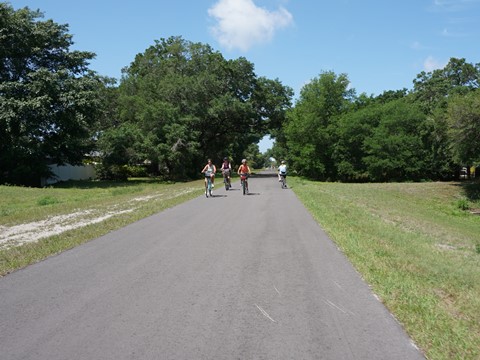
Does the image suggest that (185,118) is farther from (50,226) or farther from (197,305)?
(197,305)

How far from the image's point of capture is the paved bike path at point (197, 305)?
4.07 m

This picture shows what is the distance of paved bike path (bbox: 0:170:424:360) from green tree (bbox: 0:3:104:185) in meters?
27.7

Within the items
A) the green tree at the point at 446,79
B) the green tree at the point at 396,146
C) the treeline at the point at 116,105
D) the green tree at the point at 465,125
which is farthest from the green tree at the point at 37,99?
the green tree at the point at 446,79

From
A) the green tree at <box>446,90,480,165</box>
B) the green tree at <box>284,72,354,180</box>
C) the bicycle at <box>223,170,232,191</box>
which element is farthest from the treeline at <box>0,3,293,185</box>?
the green tree at <box>446,90,480,165</box>

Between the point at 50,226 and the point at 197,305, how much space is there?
8.62 meters

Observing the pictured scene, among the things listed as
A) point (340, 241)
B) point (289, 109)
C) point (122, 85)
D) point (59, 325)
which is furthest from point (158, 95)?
point (59, 325)

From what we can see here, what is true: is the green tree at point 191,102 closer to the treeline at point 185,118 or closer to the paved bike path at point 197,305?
the treeline at point 185,118

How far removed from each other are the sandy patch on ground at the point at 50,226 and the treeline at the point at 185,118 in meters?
20.3

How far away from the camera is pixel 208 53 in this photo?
53312 millimetres

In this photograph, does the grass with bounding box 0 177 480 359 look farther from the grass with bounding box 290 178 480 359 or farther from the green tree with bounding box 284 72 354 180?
the green tree with bounding box 284 72 354 180

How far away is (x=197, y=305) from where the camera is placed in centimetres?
523

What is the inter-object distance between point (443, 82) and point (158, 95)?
47.6 m

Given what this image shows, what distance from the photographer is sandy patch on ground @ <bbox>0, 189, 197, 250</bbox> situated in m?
10.3

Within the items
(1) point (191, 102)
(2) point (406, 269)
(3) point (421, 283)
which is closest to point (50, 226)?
(2) point (406, 269)
